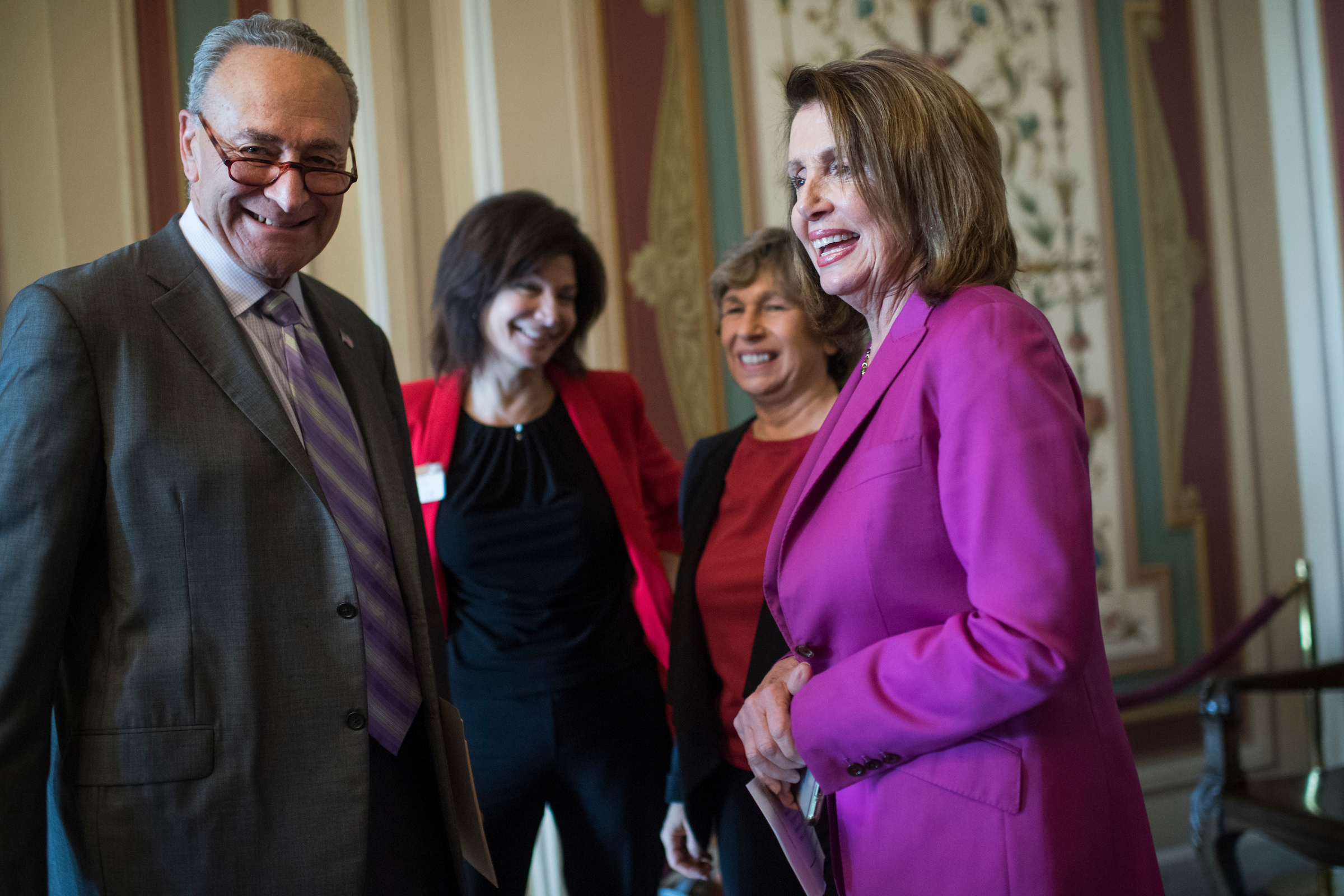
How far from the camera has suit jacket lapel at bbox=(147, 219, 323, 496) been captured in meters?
1.13

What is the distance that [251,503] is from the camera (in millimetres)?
1121

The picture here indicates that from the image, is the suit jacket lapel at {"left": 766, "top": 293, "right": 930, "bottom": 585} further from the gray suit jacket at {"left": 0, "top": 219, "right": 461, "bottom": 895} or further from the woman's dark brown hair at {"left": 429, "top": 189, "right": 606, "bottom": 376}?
the woman's dark brown hair at {"left": 429, "top": 189, "right": 606, "bottom": 376}

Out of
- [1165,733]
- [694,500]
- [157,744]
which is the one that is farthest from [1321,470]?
[157,744]

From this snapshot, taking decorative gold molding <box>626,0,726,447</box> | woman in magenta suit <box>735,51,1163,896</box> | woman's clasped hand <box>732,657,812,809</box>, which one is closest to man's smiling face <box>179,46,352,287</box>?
woman in magenta suit <box>735,51,1163,896</box>

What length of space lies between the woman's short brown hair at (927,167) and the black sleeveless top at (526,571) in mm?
1080

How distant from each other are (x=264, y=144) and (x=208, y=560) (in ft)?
1.76

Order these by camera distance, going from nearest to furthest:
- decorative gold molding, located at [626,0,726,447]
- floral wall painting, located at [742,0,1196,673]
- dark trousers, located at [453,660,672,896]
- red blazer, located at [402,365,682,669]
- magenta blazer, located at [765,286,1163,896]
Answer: magenta blazer, located at [765,286,1163,896]
dark trousers, located at [453,660,672,896]
red blazer, located at [402,365,682,669]
decorative gold molding, located at [626,0,726,447]
floral wall painting, located at [742,0,1196,673]

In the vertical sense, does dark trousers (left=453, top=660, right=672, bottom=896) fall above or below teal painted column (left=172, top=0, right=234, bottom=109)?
below

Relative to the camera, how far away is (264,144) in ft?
3.87

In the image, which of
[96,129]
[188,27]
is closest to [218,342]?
[96,129]

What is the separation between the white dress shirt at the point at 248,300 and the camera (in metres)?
1.22

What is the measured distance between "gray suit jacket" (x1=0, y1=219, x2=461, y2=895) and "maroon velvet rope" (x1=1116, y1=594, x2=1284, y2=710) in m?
2.74

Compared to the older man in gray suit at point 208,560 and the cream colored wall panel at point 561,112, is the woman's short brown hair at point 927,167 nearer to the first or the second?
the older man in gray suit at point 208,560

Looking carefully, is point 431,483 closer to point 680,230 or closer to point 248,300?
point 248,300
